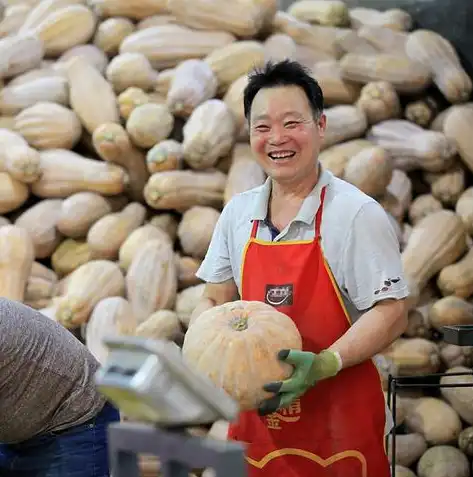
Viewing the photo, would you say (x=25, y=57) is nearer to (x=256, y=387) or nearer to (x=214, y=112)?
(x=214, y=112)

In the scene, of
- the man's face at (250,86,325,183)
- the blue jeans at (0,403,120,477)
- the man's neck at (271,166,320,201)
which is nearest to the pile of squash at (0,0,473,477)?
the blue jeans at (0,403,120,477)

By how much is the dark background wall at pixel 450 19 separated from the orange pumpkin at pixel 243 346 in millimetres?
2374

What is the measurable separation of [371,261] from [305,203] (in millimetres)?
206

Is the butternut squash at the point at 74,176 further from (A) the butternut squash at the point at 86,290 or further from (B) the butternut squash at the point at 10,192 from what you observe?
(A) the butternut squash at the point at 86,290

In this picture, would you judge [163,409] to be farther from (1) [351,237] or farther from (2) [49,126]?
(2) [49,126]

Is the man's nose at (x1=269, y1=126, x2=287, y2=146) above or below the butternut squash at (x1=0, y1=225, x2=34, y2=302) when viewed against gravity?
above

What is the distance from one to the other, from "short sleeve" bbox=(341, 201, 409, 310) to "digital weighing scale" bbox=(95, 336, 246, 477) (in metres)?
0.81

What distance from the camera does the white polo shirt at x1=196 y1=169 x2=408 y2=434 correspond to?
164 cm

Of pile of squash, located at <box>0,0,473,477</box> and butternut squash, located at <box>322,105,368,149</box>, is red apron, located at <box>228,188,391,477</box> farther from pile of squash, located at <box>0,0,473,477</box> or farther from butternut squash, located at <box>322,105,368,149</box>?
butternut squash, located at <box>322,105,368,149</box>

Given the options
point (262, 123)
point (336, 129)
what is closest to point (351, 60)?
point (336, 129)

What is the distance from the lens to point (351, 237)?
1.67 metres

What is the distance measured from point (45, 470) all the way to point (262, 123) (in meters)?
0.98

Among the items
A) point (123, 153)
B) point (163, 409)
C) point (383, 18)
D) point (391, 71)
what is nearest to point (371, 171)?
point (391, 71)

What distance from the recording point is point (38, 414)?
181cm
